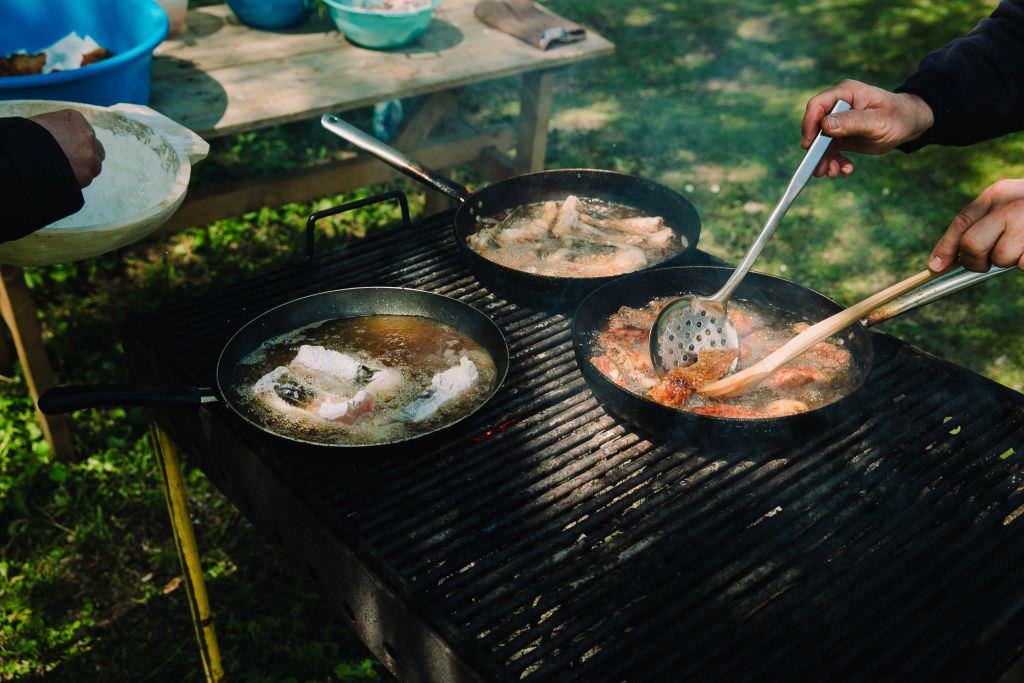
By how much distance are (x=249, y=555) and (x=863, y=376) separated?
286cm

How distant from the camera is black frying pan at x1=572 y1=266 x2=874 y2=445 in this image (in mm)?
2242

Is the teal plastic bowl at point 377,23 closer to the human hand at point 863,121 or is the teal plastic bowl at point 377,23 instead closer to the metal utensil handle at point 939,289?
the human hand at point 863,121

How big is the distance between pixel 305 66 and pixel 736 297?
2785 millimetres

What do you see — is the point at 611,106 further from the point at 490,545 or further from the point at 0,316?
the point at 490,545

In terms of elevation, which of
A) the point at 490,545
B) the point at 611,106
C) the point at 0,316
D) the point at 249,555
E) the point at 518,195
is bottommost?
the point at 249,555

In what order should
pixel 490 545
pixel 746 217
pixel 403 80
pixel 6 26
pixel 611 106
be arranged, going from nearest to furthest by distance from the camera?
1. pixel 490 545
2. pixel 6 26
3. pixel 403 80
4. pixel 746 217
5. pixel 611 106

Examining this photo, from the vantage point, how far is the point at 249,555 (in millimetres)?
3957

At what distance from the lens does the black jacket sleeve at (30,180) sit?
2043 millimetres

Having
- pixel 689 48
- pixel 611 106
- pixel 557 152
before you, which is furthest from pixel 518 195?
pixel 689 48

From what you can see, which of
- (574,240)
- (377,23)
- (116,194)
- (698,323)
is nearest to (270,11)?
(377,23)

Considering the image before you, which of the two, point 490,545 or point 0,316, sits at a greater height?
point 490,545

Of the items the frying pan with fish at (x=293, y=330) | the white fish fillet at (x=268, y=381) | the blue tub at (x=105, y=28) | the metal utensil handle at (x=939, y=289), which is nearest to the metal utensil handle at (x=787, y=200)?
the metal utensil handle at (x=939, y=289)

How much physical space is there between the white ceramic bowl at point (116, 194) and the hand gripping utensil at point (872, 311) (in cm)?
177

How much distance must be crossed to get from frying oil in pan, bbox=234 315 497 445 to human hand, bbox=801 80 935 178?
1.29m
